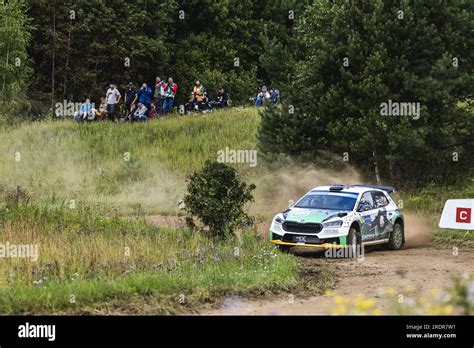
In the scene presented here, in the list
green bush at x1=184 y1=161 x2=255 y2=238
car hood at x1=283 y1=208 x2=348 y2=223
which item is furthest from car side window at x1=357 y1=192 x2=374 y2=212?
green bush at x1=184 y1=161 x2=255 y2=238

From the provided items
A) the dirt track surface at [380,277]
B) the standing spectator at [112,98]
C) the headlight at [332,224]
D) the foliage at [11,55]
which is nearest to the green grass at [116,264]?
the dirt track surface at [380,277]

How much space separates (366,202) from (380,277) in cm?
561

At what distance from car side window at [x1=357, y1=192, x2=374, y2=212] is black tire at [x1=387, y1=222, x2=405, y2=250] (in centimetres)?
117

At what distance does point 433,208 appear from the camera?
30953 mm

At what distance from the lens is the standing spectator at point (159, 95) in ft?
158

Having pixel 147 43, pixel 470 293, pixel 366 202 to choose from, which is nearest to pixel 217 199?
pixel 366 202

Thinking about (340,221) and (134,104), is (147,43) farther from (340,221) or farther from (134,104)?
(340,221)

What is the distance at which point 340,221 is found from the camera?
21656 millimetres

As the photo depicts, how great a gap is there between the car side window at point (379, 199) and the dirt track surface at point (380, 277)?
3.95 feet

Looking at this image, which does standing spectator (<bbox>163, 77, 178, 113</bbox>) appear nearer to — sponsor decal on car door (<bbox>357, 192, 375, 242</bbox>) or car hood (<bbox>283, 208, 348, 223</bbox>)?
sponsor decal on car door (<bbox>357, 192, 375, 242</bbox>)
